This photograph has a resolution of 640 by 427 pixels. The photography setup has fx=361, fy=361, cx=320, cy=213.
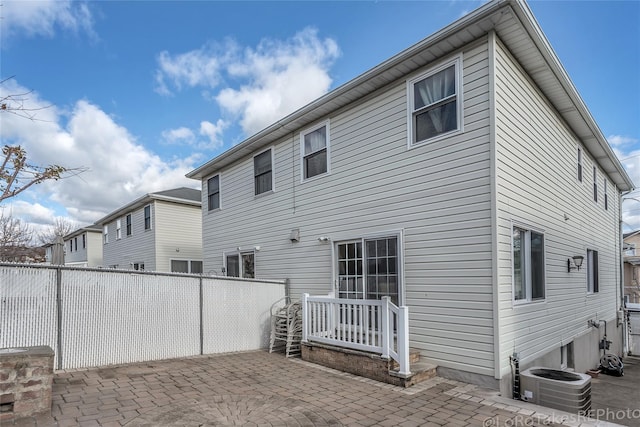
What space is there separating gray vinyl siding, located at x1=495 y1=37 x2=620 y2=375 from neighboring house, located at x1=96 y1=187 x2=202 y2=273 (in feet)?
46.0

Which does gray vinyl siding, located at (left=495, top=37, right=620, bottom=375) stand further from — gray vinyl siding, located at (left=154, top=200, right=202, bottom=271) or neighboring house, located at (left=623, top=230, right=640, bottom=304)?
gray vinyl siding, located at (left=154, top=200, right=202, bottom=271)

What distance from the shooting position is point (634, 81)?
941 centimetres

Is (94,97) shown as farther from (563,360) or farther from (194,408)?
(563,360)

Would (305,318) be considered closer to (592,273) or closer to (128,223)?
(592,273)

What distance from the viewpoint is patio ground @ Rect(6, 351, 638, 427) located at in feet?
12.3

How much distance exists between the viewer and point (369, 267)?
22.2 ft

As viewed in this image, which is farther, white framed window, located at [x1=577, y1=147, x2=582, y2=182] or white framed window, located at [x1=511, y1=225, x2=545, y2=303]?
white framed window, located at [x1=577, y1=147, x2=582, y2=182]

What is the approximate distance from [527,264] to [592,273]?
5763 mm

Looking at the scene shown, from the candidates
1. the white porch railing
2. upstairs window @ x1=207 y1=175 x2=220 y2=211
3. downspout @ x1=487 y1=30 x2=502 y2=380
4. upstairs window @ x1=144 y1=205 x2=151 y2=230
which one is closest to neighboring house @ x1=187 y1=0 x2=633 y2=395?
downspout @ x1=487 y1=30 x2=502 y2=380

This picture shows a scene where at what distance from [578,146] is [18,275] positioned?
38.9ft

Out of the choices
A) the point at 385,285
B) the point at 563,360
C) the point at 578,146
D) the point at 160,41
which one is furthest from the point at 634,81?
the point at 160,41

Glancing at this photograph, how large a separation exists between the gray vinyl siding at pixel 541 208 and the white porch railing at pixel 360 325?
1380 millimetres

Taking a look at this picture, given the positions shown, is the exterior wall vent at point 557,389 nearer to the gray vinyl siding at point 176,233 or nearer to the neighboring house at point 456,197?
the neighboring house at point 456,197

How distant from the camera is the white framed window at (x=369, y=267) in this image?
6344 millimetres
